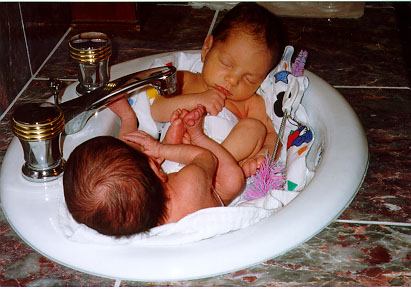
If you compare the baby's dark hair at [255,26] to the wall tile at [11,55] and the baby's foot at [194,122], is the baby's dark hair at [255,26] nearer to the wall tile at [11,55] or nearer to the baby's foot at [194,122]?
the baby's foot at [194,122]

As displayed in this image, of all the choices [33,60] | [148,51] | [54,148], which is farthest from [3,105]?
[148,51]

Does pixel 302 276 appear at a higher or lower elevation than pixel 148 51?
lower

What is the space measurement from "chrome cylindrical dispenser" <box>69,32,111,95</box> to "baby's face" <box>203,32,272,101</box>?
0.23 metres

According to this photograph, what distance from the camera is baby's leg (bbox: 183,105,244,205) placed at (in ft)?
3.54

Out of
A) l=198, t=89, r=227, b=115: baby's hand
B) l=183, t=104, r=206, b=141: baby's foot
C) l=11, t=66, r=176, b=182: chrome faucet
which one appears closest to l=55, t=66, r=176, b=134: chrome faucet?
l=11, t=66, r=176, b=182: chrome faucet

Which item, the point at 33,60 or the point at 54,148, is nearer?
the point at 54,148

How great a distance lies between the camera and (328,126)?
3.55 ft

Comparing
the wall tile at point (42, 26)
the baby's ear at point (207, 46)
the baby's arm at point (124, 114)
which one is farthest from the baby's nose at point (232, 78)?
the wall tile at point (42, 26)

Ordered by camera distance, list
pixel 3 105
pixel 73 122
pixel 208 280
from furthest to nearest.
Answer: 1. pixel 3 105
2. pixel 73 122
3. pixel 208 280

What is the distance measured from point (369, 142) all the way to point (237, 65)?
1.03 ft

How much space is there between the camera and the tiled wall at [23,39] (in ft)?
3.95

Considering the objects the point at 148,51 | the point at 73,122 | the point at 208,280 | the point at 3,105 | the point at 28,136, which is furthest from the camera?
the point at 148,51

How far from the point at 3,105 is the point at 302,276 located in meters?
0.75

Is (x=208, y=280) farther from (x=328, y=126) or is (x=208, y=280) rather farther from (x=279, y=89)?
(x=279, y=89)
